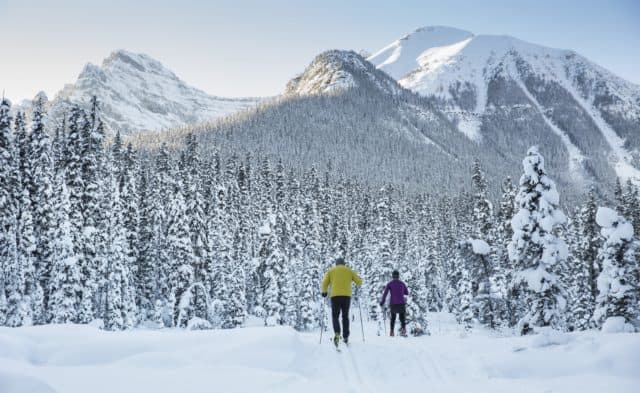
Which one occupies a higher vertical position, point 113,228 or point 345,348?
point 113,228

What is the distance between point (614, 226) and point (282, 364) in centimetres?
1499

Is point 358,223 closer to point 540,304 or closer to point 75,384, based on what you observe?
point 540,304

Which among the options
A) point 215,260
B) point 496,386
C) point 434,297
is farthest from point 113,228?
point 434,297

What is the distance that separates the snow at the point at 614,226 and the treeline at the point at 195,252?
0.05m

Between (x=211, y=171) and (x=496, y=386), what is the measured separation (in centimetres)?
4926

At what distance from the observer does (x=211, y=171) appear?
5359cm

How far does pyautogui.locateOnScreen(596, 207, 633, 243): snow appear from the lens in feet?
54.1

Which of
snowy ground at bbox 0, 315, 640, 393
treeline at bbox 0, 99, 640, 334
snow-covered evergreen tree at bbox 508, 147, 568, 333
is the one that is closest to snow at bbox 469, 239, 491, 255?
treeline at bbox 0, 99, 640, 334

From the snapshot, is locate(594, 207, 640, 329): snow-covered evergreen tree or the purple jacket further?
locate(594, 207, 640, 329): snow-covered evergreen tree

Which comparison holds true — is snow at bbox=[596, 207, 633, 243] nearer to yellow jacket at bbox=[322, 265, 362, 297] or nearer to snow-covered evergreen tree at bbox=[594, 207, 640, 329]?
snow-covered evergreen tree at bbox=[594, 207, 640, 329]

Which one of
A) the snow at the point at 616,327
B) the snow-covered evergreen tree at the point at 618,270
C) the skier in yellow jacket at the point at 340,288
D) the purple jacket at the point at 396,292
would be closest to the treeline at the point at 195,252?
the snow-covered evergreen tree at the point at 618,270

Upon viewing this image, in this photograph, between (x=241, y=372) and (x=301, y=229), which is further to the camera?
(x=301, y=229)

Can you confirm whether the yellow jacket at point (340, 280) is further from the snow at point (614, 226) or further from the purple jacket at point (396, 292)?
the snow at point (614, 226)

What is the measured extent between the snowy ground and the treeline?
370 inches
